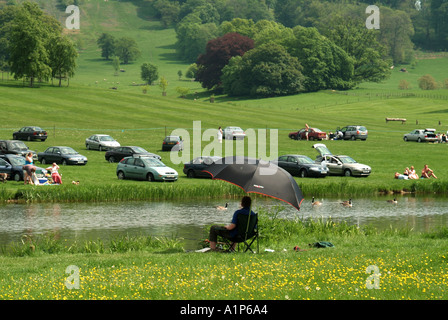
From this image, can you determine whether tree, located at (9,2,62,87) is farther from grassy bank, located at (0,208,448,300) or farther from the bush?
the bush

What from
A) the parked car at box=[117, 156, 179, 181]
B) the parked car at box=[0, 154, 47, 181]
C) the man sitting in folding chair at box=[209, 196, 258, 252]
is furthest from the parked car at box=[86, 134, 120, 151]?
the man sitting in folding chair at box=[209, 196, 258, 252]

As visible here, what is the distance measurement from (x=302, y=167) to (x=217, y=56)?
382ft

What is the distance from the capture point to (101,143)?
57.3 metres

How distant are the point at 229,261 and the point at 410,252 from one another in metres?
4.78

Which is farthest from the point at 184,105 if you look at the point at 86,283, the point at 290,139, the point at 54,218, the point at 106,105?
the point at 86,283

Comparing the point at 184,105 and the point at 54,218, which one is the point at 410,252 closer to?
the point at 54,218

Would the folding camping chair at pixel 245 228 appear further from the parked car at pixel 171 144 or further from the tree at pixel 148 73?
the tree at pixel 148 73

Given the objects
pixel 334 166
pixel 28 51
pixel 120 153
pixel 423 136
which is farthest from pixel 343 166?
pixel 28 51

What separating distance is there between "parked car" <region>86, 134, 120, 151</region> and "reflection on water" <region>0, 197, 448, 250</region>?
22965 millimetres

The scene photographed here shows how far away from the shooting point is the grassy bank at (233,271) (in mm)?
12328

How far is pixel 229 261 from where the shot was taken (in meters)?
16.0

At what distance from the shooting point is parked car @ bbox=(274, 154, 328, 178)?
45.2 m

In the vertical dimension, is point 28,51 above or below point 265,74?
above

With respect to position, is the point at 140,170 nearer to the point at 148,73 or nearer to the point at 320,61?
the point at 320,61
